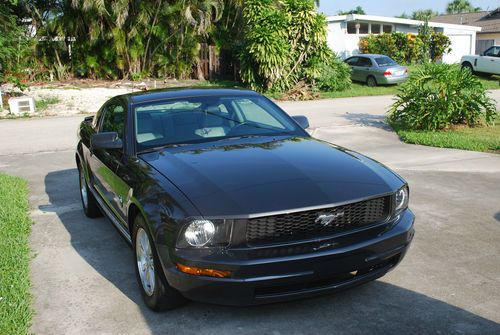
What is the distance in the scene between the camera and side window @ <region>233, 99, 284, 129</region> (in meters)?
5.39

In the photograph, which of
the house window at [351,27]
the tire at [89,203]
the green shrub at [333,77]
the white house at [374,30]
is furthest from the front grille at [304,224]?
the house window at [351,27]

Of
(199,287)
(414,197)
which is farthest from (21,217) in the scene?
(414,197)

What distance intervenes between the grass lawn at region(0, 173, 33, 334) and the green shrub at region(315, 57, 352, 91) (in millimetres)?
15650

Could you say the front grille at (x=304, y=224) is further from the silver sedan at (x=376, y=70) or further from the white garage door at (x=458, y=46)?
the white garage door at (x=458, y=46)

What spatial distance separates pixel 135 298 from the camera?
14.1 feet

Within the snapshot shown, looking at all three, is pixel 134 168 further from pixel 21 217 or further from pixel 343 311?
pixel 21 217

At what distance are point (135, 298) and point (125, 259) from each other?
2.99 ft

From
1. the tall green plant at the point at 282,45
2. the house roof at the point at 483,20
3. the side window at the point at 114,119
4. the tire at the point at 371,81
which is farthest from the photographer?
the house roof at the point at 483,20

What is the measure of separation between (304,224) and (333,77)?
1901 cm

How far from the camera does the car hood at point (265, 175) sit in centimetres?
359

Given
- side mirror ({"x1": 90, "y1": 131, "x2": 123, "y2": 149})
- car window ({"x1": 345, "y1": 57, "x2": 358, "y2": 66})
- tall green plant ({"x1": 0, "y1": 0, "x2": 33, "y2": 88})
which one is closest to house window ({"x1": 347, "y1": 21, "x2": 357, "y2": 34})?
car window ({"x1": 345, "y1": 57, "x2": 358, "y2": 66})

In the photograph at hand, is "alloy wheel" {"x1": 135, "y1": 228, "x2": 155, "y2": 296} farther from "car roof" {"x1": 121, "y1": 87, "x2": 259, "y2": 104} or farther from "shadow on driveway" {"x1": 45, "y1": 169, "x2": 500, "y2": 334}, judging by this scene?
"car roof" {"x1": 121, "y1": 87, "x2": 259, "y2": 104}

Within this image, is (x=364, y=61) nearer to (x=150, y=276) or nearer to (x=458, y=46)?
(x=458, y=46)

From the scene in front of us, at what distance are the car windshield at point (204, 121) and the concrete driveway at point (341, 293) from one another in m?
1.23
